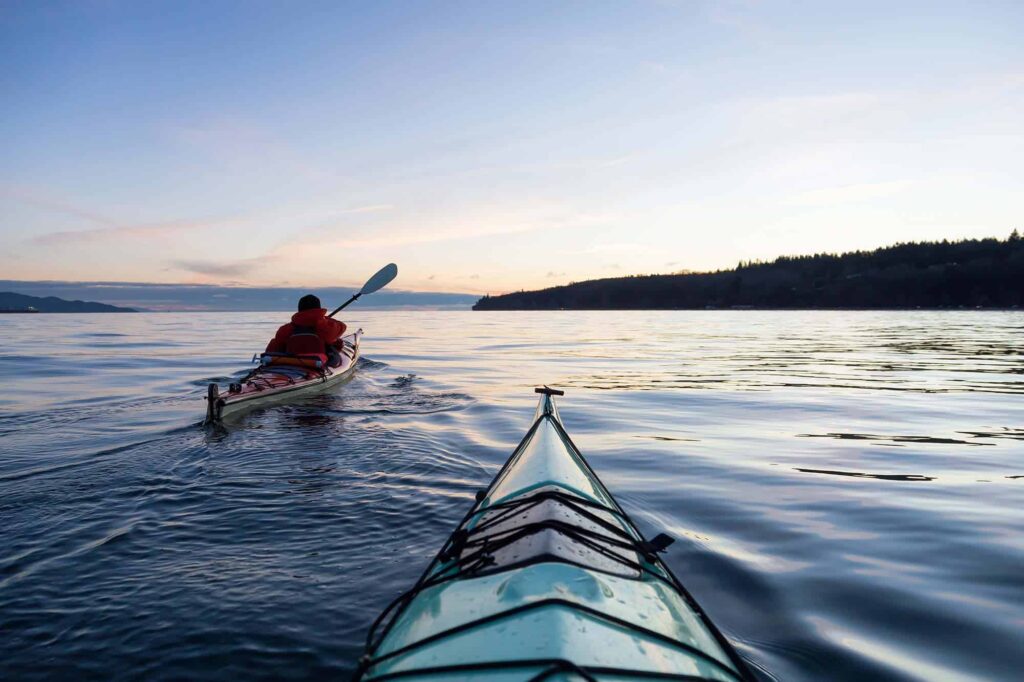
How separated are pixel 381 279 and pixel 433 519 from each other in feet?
41.7

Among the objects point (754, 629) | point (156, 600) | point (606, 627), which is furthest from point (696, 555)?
point (156, 600)

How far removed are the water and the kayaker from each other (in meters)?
1.09

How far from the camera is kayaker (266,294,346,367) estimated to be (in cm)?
1135

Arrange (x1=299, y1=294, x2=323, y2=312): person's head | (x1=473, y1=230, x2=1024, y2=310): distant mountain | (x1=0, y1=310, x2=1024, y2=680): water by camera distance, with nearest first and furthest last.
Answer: (x1=0, y1=310, x2=1024, y2=680): water < (x1=299, y1=294, x2=323, y2=312): person's head < (x1=473, y1=230, x2=1024, y2=310): distant mountain

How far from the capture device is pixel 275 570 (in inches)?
149

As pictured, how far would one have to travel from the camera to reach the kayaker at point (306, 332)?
11.4 metres

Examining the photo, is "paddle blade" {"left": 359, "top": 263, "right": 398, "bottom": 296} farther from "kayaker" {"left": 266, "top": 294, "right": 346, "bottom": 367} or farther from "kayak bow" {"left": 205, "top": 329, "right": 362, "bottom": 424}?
"kayaker" {"left": 266, "top": 294, "right": 346, "bottom": 367}

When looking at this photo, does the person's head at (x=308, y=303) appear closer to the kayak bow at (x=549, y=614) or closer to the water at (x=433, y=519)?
the water at (x=433, y=519)

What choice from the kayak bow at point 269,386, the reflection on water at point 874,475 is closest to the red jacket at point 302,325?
the kayak bow at point 269,386

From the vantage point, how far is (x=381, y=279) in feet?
54.9

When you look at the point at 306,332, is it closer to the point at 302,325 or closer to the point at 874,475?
the point at 302,325

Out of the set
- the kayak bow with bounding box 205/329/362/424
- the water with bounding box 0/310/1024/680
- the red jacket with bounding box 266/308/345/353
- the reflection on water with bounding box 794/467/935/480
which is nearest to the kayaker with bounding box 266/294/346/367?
the red jacket with bounding box 266/308/345/353

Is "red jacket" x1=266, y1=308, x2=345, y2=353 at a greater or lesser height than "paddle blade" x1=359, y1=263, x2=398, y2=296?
lesser

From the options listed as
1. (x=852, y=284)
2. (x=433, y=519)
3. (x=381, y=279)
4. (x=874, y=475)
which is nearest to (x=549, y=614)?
(x=433, y=519)
